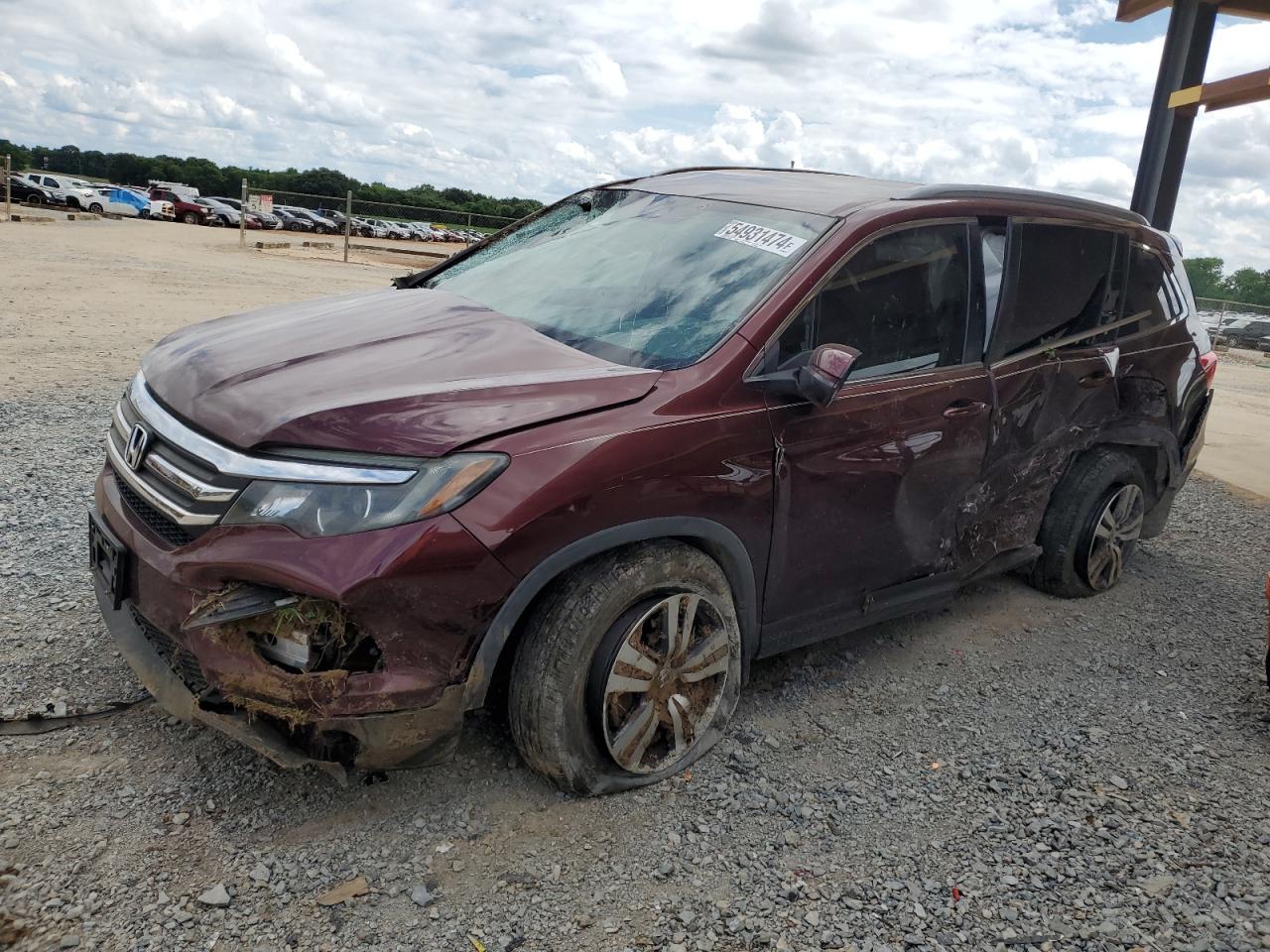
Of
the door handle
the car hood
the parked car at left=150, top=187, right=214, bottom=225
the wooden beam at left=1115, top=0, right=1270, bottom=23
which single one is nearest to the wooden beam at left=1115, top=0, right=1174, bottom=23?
the wooden beam at left=1115, top=0, right=1270, bottom=23

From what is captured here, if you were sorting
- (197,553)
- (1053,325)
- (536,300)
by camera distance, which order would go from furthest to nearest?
(1053,325) < (536,300) < (197,553)

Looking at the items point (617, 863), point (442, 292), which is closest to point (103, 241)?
point (442, 292)

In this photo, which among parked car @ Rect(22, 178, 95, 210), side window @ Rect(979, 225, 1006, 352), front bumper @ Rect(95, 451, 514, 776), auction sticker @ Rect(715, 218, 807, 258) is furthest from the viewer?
parked car @ Rect(22, 178, 95, 210)

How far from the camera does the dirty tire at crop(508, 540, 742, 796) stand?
2.80 metres

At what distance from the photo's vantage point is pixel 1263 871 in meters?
3.02

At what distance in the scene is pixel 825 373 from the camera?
3014 millimetres

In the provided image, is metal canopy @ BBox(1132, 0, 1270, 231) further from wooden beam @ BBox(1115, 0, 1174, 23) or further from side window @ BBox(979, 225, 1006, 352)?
side window @ BBox(979, 225, 1006, 352)

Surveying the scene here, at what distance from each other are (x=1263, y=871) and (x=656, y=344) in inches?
95.4

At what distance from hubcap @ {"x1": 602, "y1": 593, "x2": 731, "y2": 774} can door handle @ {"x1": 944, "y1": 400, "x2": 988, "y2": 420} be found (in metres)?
1.25

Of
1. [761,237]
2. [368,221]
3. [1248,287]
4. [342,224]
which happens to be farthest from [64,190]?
[1248,287]

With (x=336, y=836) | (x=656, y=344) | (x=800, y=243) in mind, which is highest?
(x=800, y=243)

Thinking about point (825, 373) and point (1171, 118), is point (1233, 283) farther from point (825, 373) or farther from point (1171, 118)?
point (825, 373)

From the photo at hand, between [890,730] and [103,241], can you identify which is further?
[103,241]

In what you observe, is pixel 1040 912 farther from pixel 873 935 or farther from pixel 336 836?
pixel 336 836
